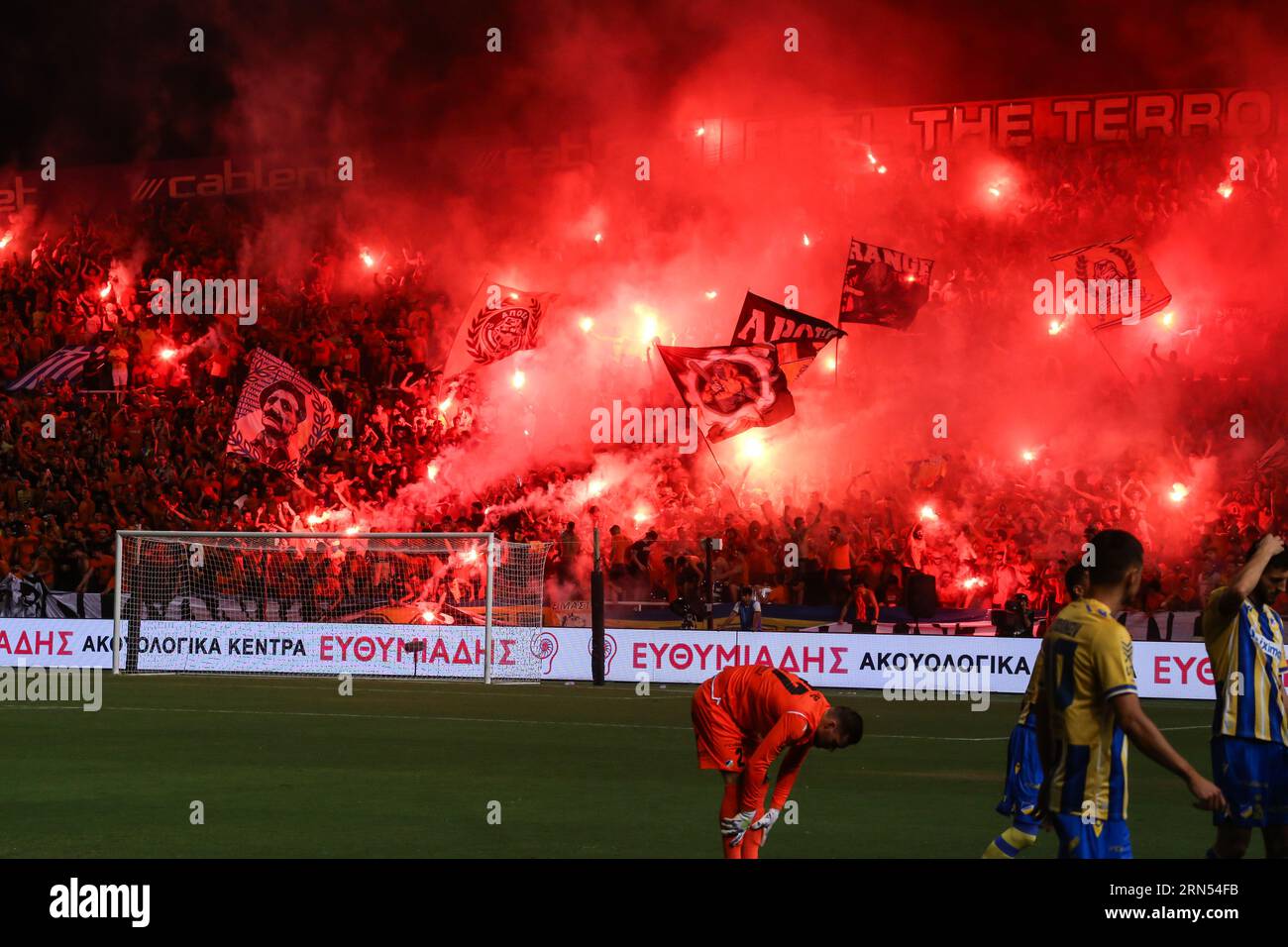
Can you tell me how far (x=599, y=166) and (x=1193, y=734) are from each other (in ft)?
68.9

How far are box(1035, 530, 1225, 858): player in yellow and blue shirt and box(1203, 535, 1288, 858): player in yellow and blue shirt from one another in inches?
86.7

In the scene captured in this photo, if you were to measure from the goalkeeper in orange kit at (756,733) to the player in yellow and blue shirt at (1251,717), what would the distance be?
1739 mm

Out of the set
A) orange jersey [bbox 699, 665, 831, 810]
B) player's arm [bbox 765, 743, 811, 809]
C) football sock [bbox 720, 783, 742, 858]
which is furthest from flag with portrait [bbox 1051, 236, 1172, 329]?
football sock [bbox 720, 783, 742, 858]

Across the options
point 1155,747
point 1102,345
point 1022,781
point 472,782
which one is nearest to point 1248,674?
point 1022,781

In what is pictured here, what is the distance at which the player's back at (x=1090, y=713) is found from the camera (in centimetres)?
601

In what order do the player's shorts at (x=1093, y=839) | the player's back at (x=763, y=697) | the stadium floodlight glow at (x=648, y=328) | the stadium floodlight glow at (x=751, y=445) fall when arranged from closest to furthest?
the player's shorts at (x=1093, y=839)
the player's back at (x=763, y=697)
the stadium floodlight glow at (x=751, y=445)
the stadium floodlight glow at (x=648, y=328)

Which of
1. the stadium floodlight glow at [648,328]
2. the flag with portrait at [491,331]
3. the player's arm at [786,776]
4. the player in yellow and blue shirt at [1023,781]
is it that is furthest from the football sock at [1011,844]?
the flag with portrait at [491,331]

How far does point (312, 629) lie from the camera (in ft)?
84.2

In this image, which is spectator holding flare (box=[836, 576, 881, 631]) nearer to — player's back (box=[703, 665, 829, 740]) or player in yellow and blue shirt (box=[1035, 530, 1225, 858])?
player's back (box=[703, 665, 829, 740])

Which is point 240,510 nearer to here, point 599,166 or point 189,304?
point 189,304

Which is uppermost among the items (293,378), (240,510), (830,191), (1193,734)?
(830,191)

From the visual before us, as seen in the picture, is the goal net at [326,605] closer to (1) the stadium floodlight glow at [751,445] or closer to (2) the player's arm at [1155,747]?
(1) the stadium floodlight glow at [751,445]
